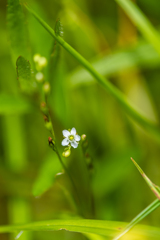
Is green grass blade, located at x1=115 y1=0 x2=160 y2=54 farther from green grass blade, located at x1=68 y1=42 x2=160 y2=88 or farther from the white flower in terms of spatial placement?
the white flower

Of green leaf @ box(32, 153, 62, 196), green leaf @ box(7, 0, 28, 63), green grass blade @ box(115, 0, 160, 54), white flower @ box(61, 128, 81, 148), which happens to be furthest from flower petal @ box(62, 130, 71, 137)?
green grass blade @ box(115, 0, 160, 54)

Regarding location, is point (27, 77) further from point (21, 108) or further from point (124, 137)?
point (124, 137)

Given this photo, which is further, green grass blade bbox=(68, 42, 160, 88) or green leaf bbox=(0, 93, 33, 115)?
green grass blade bbox=(68, 42, 160, 88)

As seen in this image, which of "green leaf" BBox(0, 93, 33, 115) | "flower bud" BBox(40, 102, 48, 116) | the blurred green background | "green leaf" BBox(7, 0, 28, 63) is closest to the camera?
"flower bud" BBox(40, 102, 48, 116)

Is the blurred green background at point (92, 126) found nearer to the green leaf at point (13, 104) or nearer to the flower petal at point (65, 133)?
the green leaf at point (13, 104)

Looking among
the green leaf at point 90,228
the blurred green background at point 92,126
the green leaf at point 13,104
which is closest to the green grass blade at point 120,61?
the blurred green background at point 92,126

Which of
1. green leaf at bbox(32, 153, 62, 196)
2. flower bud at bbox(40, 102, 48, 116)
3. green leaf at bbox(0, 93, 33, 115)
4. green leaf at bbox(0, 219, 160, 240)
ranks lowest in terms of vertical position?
green leaf at bbox(0, 219, 160, 240)

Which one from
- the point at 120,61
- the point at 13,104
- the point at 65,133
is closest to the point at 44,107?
the point at 65,133

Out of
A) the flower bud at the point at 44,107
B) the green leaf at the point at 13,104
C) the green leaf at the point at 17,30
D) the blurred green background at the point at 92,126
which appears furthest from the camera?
the blurred green background at the point at 92,126
